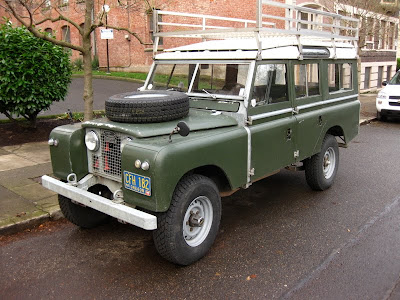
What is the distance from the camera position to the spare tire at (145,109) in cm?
385

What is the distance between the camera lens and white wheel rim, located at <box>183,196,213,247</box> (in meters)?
3.81

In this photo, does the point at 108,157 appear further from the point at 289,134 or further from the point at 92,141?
the point at 289,134

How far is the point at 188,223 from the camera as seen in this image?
12.6 ft

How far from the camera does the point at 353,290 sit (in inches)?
135

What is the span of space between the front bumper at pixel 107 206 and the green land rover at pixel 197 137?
1 cm

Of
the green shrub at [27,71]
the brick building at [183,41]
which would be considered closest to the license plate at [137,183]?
the green shrub at [27,71]

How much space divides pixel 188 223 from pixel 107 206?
2.66 ft

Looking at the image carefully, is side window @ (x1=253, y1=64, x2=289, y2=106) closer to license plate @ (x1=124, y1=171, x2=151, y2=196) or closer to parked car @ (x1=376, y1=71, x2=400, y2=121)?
license plate @ (x1=124, y1=171, x2=151, y2=196)

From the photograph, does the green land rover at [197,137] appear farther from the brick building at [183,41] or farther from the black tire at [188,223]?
the brick building at [183,41]

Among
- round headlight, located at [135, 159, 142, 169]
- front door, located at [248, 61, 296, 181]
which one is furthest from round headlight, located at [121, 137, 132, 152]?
front door, located at [248, 61, 296, 181]

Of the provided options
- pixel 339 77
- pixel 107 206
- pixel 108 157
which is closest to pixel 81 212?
pixel 108 157

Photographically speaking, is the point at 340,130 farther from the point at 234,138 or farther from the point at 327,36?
the point at 234,138

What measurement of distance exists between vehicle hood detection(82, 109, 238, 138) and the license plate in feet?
1.26

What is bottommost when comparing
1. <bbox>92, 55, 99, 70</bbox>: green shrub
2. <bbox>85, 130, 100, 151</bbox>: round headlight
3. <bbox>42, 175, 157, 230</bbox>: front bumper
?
<bbox>42, 175, 157, 230</bbox>: front bumper
